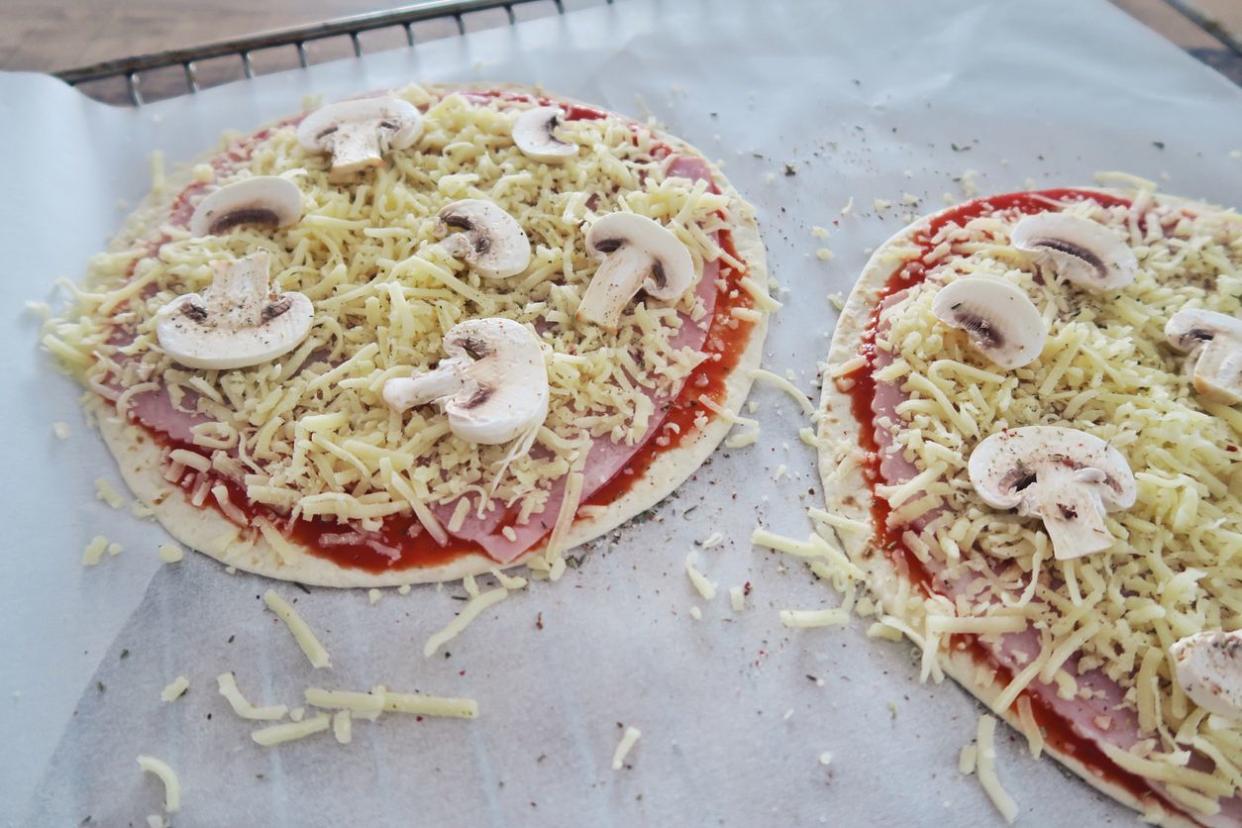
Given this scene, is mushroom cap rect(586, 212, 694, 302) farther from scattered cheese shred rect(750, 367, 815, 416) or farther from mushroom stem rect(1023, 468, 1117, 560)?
mushroom stem rect(1023, 468, 1117, 560)

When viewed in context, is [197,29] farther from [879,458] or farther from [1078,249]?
[1078,249]

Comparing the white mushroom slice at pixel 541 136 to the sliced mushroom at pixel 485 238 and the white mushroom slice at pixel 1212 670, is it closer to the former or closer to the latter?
the sliced mushroom at pixel 485 238

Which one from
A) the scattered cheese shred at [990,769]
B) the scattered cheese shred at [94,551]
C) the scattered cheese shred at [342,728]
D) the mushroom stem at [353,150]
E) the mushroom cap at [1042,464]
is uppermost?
the mushroom stem at [353,150]

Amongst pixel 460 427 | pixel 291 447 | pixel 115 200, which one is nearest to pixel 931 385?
pixel 460 427

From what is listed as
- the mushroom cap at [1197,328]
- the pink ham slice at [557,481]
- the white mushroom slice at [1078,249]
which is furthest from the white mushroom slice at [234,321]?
the mushroom cap at [1197,328]

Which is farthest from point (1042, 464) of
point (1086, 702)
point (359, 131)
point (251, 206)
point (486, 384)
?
point (251, 206)

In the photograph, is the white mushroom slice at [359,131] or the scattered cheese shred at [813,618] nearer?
the scattered cheese shred at [813,618]

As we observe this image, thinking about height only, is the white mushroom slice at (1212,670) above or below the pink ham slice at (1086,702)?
above

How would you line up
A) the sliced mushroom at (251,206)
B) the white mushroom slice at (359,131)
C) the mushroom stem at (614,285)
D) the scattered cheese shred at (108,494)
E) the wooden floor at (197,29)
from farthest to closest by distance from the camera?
the wooden floor at (197,29) → the white mushroom slice at (359,131) → the sliced mushroom at (251,206) → the mushroom stem at (614,285) → the scattered cheese shred at (108,494)
